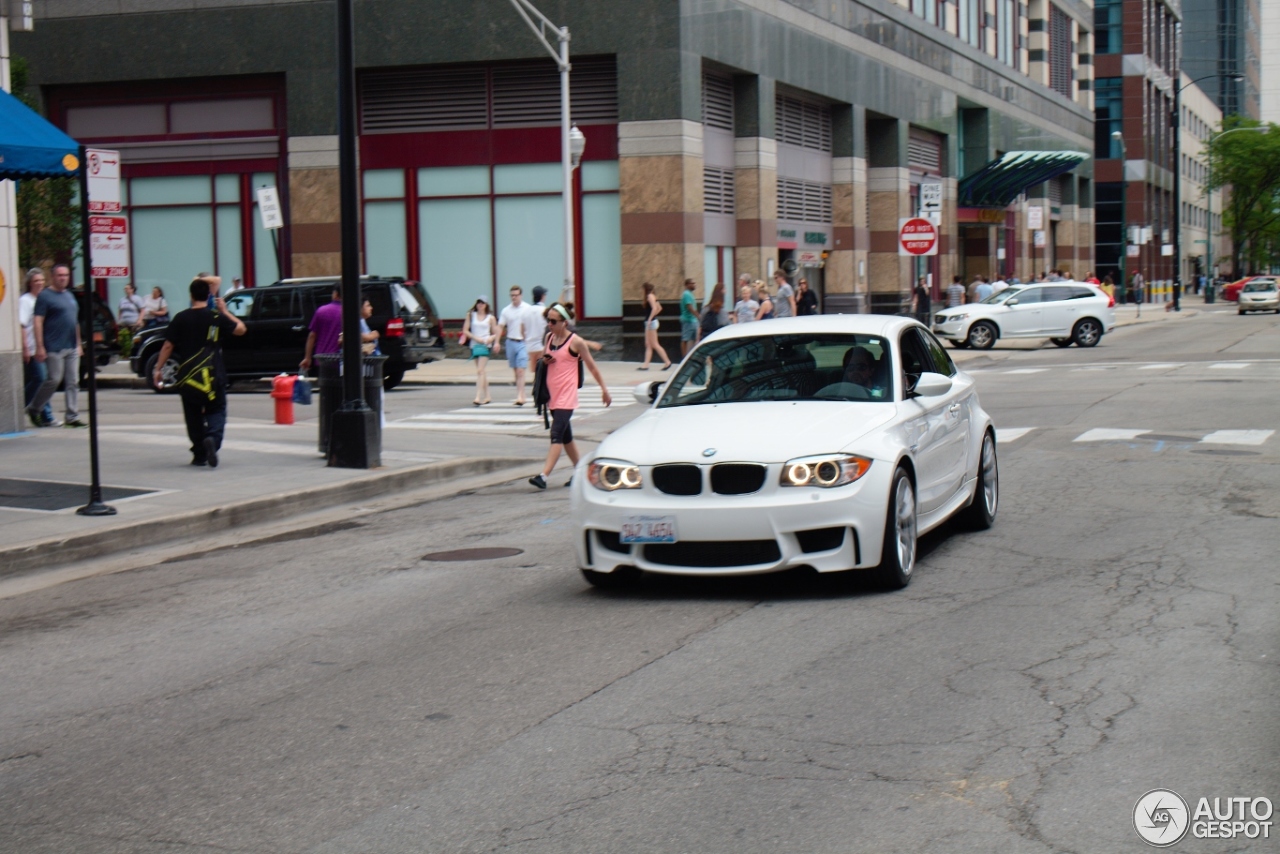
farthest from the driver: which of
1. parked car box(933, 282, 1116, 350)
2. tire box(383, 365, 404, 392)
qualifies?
parked car box(933, 282, 1116, 350)

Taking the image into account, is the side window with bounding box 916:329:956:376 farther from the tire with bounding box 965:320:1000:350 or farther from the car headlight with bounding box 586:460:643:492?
the tire with bounding box 965:320:1000:350

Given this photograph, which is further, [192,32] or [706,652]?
[192,32]

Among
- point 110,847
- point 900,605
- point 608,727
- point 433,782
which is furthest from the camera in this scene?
point 900,605

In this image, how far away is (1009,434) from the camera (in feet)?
57.3

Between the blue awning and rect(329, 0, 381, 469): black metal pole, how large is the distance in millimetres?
2602

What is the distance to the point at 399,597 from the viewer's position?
30.1 ft

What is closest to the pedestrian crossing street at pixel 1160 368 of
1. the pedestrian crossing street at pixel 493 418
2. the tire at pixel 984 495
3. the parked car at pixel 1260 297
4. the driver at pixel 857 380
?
the pedestrian crossing street at pixel 493 418

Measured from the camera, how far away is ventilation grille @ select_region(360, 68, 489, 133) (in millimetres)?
35312

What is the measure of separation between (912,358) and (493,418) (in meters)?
12.6

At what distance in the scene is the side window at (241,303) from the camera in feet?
89.5

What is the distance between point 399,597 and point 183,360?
261 inches

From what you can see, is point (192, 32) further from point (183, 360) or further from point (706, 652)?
point (706, 652)

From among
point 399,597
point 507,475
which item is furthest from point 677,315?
point 399,597

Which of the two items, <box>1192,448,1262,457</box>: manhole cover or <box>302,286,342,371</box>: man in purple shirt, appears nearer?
<box>1192,448,1262,457</box>: manhole cover
